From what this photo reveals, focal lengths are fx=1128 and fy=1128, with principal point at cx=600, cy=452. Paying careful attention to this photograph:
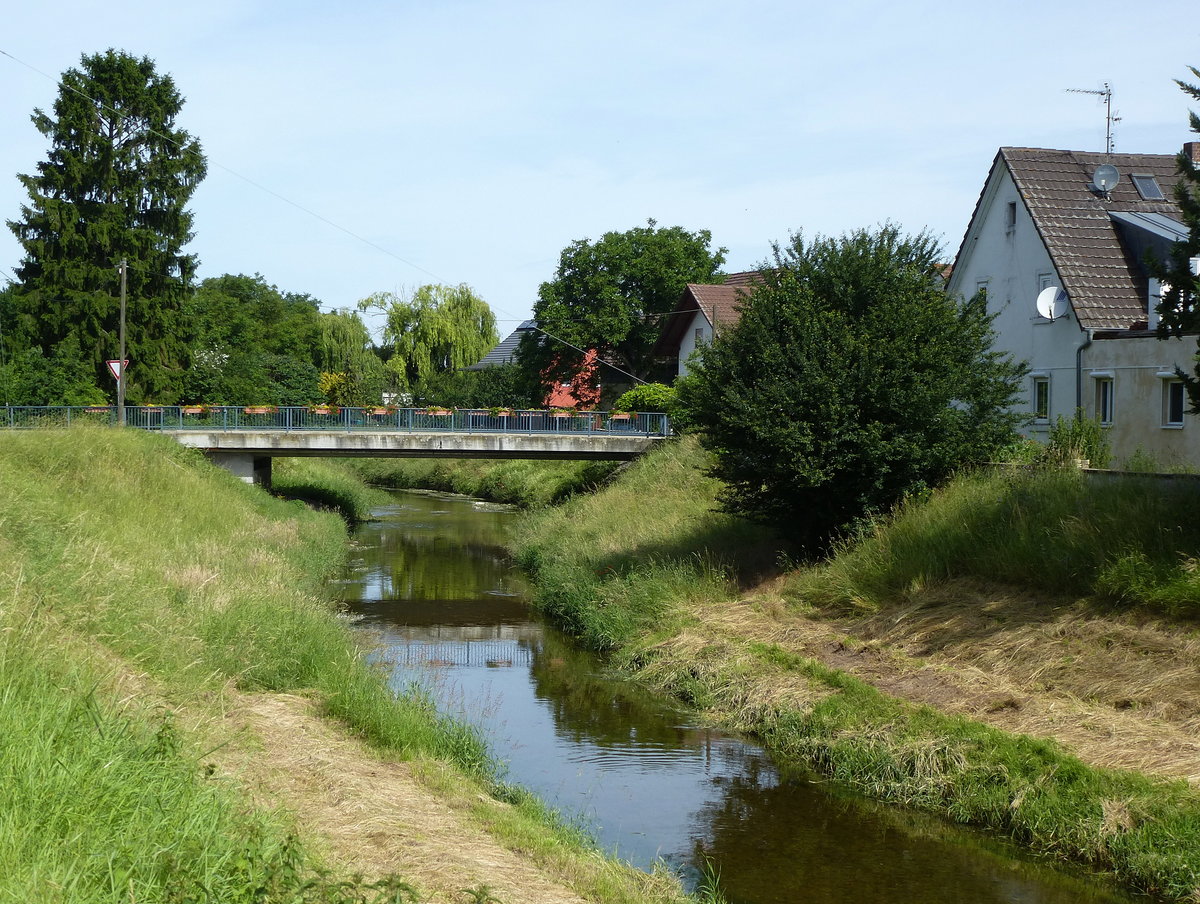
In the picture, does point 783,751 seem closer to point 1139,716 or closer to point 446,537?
point 1139,716

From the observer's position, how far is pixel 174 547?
20000 mm

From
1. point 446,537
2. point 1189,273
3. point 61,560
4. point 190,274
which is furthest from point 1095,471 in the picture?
point 190,274

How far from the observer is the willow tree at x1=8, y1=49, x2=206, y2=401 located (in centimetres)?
4216

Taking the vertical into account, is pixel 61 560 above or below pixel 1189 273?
below

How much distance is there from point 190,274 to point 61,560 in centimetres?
3517

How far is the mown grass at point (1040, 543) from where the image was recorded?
542 inches

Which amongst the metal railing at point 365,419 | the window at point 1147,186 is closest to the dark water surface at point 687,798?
the metal railing at point 365,419

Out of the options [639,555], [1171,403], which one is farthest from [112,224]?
[1171,403]

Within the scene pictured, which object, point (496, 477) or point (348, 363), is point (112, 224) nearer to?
point (348, 363)

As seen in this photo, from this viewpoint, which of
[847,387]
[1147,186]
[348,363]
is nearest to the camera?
[847,387]

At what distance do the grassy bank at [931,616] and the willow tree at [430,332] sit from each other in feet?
126

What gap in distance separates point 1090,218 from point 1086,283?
2.76m

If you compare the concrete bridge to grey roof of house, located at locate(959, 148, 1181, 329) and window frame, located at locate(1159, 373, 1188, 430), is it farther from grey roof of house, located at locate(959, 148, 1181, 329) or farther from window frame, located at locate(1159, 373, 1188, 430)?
window frame, located at locate(1159, 373, 1188, 430)

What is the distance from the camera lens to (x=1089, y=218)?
97.3 ft
